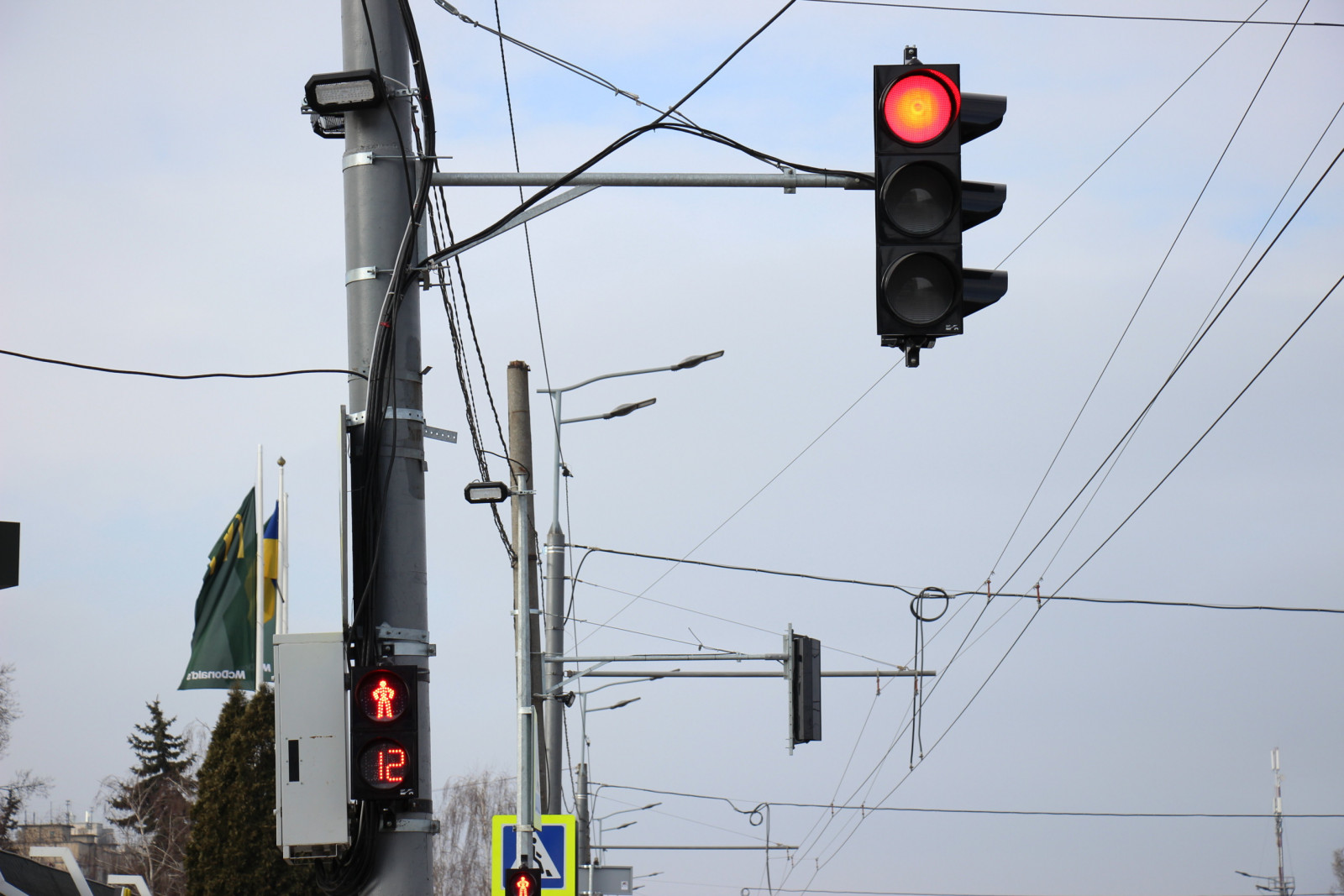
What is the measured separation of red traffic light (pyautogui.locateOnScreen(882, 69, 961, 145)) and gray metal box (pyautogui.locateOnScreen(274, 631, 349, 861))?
11.5 feet

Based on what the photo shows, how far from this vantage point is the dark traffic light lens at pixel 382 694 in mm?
6508

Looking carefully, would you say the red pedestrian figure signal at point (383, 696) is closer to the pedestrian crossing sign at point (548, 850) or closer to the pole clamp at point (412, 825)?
the pole clamp at point (412, 825)

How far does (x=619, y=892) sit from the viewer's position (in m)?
21.8

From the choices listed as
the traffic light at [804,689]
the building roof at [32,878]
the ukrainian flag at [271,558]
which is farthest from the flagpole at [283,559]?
the traffic light at [804,689]

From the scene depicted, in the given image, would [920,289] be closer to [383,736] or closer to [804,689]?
[383,736]

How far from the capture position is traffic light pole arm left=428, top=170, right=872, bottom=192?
23.1ft

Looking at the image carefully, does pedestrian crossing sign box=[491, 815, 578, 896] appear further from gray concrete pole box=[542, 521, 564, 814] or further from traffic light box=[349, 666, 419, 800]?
traffic light box=[349, 666, 419, 800]

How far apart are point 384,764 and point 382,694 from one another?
0.32m

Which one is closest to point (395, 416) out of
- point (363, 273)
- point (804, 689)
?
point (363, 273)

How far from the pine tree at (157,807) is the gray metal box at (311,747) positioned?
39.5m

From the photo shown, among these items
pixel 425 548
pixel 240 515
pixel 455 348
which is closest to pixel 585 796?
pixel 240 515

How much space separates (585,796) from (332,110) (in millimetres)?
24976

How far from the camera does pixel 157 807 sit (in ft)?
220

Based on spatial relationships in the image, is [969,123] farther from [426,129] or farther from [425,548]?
[425,548]
